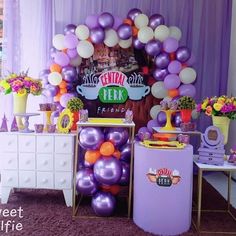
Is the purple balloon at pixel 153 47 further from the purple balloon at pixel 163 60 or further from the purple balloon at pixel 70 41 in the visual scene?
the purple balloon at pixel 70 41

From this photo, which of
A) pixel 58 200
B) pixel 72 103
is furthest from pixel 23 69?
pixel 58 200

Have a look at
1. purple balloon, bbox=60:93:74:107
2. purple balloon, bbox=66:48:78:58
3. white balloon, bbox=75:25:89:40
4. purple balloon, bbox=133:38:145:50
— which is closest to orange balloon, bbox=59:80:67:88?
purple balloon, bbox=60:93:74:107

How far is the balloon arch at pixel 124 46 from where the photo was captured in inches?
149

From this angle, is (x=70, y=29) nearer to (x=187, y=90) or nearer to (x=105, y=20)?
(x=105, y=20)

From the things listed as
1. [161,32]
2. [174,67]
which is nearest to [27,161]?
[174,67]

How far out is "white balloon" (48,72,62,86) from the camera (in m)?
3.79

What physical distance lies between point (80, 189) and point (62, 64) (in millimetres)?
1644

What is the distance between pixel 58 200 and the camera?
125 inches

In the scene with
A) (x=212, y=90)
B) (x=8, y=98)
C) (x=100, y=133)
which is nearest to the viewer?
(x=100, y=133)

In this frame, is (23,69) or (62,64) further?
(23,69)

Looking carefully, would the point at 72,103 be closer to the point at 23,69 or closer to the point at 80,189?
the point at 80,189

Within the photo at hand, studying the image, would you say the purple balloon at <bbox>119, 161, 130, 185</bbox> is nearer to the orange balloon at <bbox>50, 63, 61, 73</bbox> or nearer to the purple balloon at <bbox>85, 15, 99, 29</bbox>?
the orange balloon at <bbox>50, 63, 61, 73</bbox>

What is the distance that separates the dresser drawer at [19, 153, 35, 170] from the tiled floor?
2.02 metres

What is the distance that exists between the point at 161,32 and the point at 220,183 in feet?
6.46
